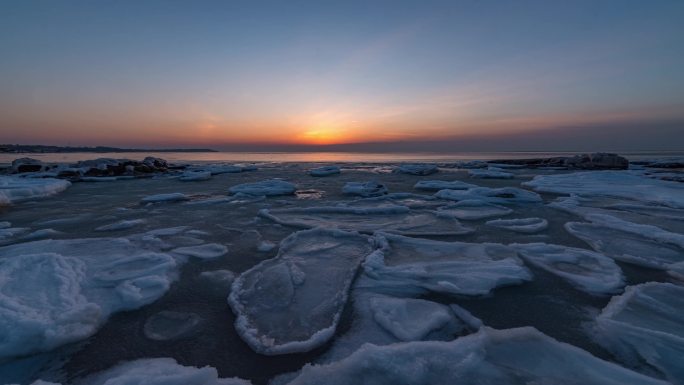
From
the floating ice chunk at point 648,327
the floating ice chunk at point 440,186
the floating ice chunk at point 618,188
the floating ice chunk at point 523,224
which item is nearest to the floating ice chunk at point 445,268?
the floating ice chunk at point 648,327

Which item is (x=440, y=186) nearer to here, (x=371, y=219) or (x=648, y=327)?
(x=371, y=219)

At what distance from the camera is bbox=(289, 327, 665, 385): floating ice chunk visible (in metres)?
1.66

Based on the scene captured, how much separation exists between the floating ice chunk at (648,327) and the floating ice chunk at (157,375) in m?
2.22

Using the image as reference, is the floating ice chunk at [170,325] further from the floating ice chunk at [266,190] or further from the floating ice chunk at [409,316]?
the floating ice chunk at [266,190]

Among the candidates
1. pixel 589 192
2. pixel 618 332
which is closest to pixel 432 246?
pixel 618 332

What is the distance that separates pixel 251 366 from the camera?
1.84 metres

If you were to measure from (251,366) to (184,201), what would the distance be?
273 inches

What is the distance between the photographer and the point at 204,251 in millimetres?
3889

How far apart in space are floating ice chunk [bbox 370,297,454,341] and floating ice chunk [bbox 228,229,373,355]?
12.1 inches

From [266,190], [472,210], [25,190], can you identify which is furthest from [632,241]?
[25,190]

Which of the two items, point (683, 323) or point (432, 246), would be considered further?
point (432, 246)

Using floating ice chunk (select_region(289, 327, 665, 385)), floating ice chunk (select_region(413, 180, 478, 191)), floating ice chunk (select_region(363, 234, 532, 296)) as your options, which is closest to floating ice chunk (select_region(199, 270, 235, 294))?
floating ice chunk (select_region(363, 234, 532, 296))

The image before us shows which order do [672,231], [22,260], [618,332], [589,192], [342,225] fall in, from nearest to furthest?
[618,332] < [22,260] < [672,231] < [342,225] < [589,192]

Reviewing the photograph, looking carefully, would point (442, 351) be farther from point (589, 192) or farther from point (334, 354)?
point (589, 192)
